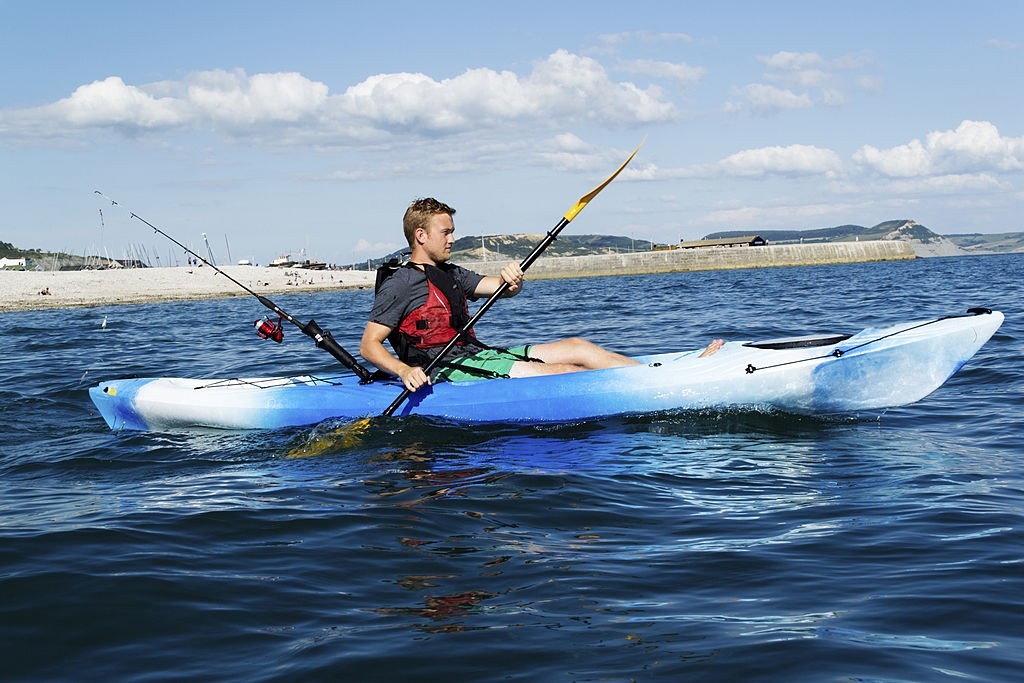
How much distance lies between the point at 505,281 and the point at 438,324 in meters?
0.60

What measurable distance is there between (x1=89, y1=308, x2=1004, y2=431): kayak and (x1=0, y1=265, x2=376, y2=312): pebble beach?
39.1 metres

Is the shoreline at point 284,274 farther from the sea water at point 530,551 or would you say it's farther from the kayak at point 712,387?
the sea water at point 530,551

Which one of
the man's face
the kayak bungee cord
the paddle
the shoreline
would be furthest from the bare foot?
the shoreline

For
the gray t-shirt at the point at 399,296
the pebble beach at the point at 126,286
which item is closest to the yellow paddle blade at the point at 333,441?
the gray t-shirt at the point at 399,296

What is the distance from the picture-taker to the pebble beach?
42.6 metres

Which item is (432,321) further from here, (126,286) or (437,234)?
(126,286)

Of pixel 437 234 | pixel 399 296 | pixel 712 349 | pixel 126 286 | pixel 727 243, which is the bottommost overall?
pixel 712 349

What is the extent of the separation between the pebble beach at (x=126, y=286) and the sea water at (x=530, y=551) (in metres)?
39.8

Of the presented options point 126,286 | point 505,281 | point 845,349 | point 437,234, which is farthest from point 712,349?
point 126,286

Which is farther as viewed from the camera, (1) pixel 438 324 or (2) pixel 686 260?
(2) pixel 686 260

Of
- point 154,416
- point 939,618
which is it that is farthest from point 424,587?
point 154,416

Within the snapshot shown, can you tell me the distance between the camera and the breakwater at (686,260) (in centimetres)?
7356

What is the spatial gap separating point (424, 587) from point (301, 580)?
48 cm

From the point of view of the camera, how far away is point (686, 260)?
73.4m
